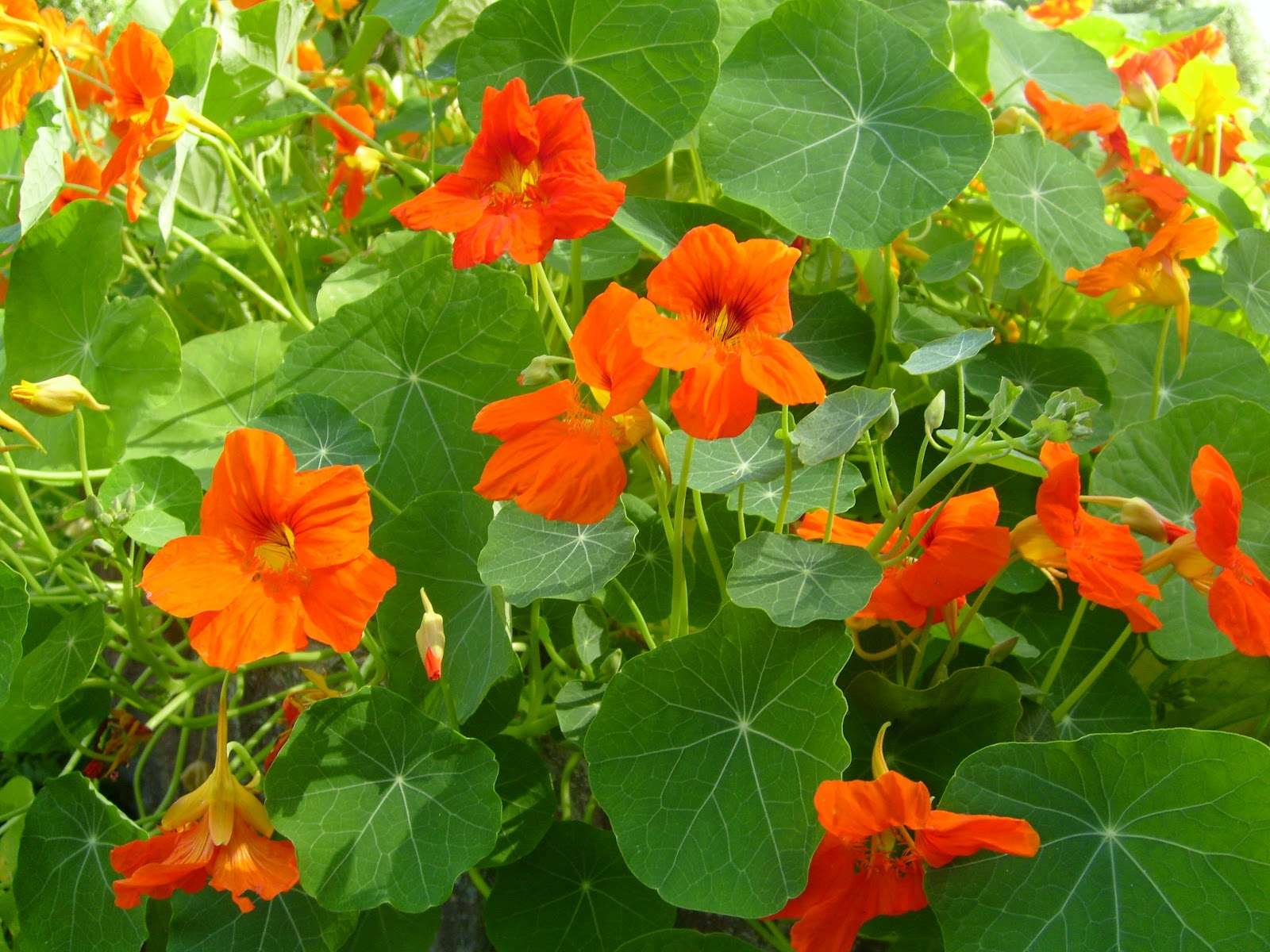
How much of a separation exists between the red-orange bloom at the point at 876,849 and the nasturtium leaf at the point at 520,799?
0.28 meters

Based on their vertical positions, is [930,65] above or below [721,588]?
above

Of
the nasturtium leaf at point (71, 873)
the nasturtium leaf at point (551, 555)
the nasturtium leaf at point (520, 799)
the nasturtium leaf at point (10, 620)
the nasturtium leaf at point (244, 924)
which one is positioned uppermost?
the nasturtium leaf at point (551, 555)

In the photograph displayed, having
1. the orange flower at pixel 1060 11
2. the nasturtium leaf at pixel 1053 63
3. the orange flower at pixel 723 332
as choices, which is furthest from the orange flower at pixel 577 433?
the orange flower at pixel 1060 11

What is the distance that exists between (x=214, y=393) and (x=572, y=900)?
0.77 m

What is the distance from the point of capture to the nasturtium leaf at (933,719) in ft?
2.79

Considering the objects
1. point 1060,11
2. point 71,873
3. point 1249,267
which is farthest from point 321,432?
point 1060,11

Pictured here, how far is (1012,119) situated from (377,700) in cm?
111

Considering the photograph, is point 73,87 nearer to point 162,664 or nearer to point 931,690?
point 162,664

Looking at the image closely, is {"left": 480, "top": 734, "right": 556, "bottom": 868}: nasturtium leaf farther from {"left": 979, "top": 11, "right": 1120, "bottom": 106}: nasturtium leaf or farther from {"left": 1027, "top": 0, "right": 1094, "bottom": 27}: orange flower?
{"left": 1027, "top": 0, "right": 1094, "bottom": 27}: orange flower

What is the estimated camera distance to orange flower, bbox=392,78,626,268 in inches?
31.6

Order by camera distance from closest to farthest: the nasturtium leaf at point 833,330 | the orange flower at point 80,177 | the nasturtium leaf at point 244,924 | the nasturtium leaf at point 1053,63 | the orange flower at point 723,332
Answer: the orange flower at point 723,332 → the nasturtium leaf at point 244,924 → the nasturtium leaf at point 833,330 → the orange flower at point 80,177 → the nasturtium leaf at point 1053,63

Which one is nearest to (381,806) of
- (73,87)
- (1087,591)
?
(1087,591)

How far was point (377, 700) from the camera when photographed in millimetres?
880

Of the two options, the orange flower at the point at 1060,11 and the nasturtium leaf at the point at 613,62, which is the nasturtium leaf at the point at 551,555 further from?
the orange flower at the point at 1060,11
